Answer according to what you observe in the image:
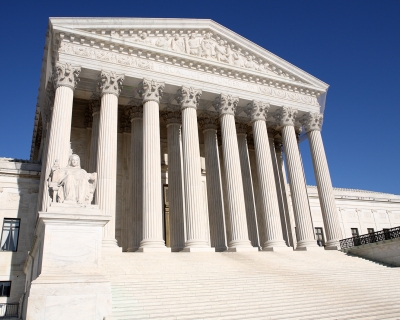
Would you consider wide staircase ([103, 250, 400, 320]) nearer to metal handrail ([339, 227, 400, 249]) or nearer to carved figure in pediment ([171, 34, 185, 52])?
metal handrail ([339, 227, 400, 249])

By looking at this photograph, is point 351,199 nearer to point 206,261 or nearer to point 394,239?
point 394,239

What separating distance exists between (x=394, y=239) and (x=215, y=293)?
54.6 feet

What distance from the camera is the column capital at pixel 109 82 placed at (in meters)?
25.0

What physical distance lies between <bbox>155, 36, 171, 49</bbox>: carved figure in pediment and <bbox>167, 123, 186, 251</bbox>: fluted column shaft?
655 centimetres

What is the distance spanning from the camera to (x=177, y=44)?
29.0 meters

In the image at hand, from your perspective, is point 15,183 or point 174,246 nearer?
point 174,246

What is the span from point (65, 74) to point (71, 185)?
13789mm

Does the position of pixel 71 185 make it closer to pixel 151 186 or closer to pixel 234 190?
pixel 151 186

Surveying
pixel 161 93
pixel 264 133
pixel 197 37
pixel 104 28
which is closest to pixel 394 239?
pixel 264 133

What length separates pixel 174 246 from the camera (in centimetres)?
2662

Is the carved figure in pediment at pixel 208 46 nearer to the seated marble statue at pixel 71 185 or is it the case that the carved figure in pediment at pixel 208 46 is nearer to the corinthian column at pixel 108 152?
the corinthian column at pixel 108 152

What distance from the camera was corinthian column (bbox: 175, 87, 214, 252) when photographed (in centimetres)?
2404

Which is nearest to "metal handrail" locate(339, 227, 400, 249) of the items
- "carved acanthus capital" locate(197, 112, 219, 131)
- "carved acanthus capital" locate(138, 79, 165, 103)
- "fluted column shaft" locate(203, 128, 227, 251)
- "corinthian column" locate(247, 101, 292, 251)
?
"corinthian column" locate(247, 101, 292, 251)

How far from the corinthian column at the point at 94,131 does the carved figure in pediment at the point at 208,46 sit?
973 cm
